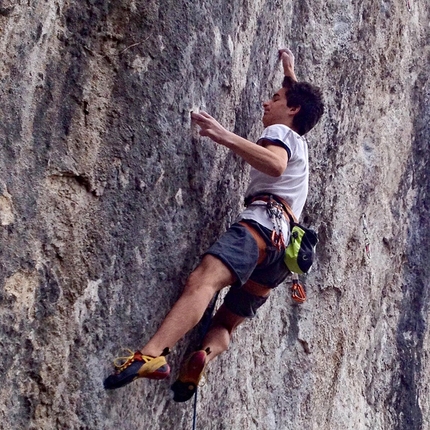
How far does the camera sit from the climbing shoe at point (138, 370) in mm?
3328

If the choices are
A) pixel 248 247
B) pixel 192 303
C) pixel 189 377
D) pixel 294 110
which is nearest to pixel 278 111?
pixel 294 110

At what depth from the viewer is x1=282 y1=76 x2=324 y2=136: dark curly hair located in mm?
4324

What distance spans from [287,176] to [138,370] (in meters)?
1.41

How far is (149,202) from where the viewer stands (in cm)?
377

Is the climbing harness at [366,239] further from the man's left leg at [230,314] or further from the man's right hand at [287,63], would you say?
the man's left leg at [230,314]

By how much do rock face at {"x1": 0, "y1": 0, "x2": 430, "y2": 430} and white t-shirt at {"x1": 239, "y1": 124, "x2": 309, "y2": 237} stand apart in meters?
0.29

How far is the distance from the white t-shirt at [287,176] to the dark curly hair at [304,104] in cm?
13

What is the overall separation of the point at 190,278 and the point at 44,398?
91cm

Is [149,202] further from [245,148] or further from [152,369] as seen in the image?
[152,369]

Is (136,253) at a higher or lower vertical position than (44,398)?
higher

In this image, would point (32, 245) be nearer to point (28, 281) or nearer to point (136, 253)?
point (28, 281)

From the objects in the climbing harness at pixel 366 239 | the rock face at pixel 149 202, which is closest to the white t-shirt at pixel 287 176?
the rock face at pixel 149 202

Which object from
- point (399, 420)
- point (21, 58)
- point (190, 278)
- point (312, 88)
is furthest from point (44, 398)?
point (399, 420)

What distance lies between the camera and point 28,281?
323 centimetres
